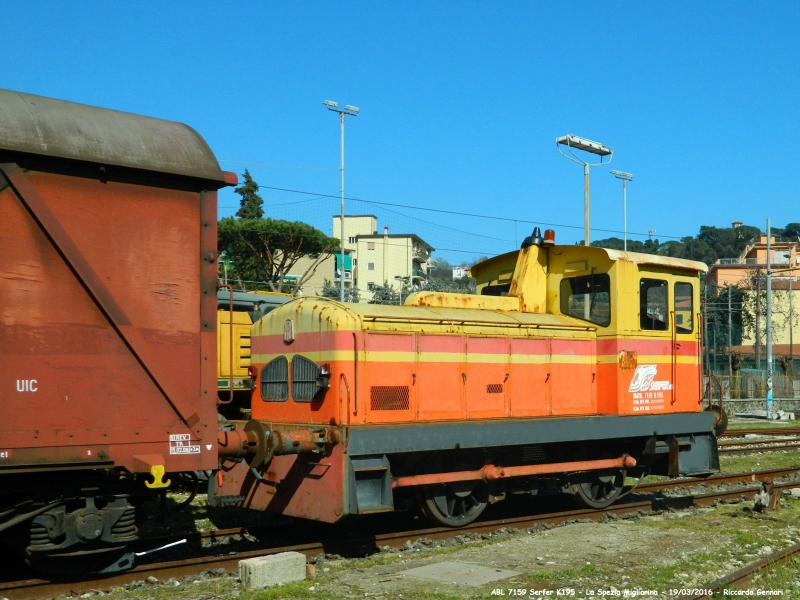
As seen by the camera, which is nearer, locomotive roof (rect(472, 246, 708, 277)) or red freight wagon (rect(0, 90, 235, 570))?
red freight wagon (rect(0, 90, 235, 570))

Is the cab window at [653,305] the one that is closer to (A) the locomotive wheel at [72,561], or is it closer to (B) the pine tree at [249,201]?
(A) the locomotive wheel at [72,561]

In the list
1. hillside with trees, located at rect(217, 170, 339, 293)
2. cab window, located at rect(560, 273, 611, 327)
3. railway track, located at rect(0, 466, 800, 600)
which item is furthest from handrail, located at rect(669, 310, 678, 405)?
hillside with trees, located at rect(217, 170, 339, 293)

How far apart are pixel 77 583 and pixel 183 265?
2.89 meters

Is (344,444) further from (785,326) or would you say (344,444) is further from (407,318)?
(785,326)

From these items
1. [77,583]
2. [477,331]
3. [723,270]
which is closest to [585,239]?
[477,331]

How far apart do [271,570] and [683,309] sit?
6.95 m

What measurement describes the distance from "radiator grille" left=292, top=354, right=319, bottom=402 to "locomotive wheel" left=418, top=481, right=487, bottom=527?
1777 mm

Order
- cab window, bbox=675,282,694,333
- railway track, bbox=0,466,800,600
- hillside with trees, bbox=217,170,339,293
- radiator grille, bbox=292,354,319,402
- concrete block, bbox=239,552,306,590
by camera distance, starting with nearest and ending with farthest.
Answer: railway track, bbox=0,466,800,600, concrete block, bbox=239,552,306,590, radiator grille, bbox=292,354,319,402, cab window, bbox=675,282,694,333, hillside with trees, bbox=217,170,339,293

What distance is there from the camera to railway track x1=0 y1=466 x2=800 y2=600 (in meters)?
6.66

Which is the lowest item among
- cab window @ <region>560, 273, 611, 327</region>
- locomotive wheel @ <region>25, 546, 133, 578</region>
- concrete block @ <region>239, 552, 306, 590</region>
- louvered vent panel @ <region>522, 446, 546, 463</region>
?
concrete block @ <region>239, 552, 306, 590</region>

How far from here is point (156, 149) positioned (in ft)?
22.1

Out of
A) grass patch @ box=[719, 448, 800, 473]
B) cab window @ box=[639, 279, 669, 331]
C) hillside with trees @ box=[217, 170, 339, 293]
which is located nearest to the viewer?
cab window @ box=[639, 279, 669, 331]

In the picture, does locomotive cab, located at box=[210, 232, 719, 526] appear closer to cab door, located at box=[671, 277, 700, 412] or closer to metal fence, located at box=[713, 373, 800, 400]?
cab door, located at box=[671, 277, 700, 412]

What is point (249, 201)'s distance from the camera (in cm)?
5003
